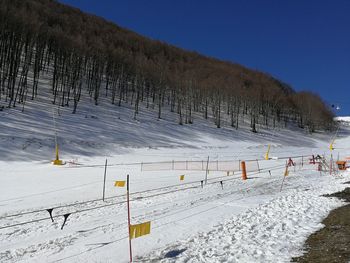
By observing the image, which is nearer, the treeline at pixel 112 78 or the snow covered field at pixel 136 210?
the snow covered field at pixel 136 210

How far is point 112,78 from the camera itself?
228 ft

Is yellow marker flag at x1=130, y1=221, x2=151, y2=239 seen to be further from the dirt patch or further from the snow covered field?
the dirt patch

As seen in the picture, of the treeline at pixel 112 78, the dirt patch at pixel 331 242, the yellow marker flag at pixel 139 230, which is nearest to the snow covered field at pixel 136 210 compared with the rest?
the dirt patch at pixel 331 242

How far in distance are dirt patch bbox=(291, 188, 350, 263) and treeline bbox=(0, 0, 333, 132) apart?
39898 mm

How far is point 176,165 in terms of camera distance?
29812 mm

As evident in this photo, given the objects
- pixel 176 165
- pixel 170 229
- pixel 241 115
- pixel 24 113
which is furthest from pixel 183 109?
pixel 170 229

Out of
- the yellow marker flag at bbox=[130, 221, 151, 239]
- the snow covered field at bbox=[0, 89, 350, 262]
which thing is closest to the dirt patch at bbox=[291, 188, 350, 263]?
the snow covered field at bbox=[0, 89, 350, 262]

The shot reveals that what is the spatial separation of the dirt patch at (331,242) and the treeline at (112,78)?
39.9 m

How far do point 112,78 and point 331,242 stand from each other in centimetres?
6565

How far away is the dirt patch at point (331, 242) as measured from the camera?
678 cm

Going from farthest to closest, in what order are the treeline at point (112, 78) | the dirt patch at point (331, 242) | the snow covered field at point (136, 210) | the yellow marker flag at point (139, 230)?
the treeline at point (112, 78), the snow covered field at point (136, 210), the yellow marker flag at point (139, 230), the dirt patch at point (331, 242)

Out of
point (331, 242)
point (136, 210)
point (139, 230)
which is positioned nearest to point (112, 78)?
point (136, 210)

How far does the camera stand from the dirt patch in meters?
6.78

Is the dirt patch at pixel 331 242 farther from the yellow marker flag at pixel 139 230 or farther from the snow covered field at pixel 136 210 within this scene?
the yellow marker flag at pixel 139 230
